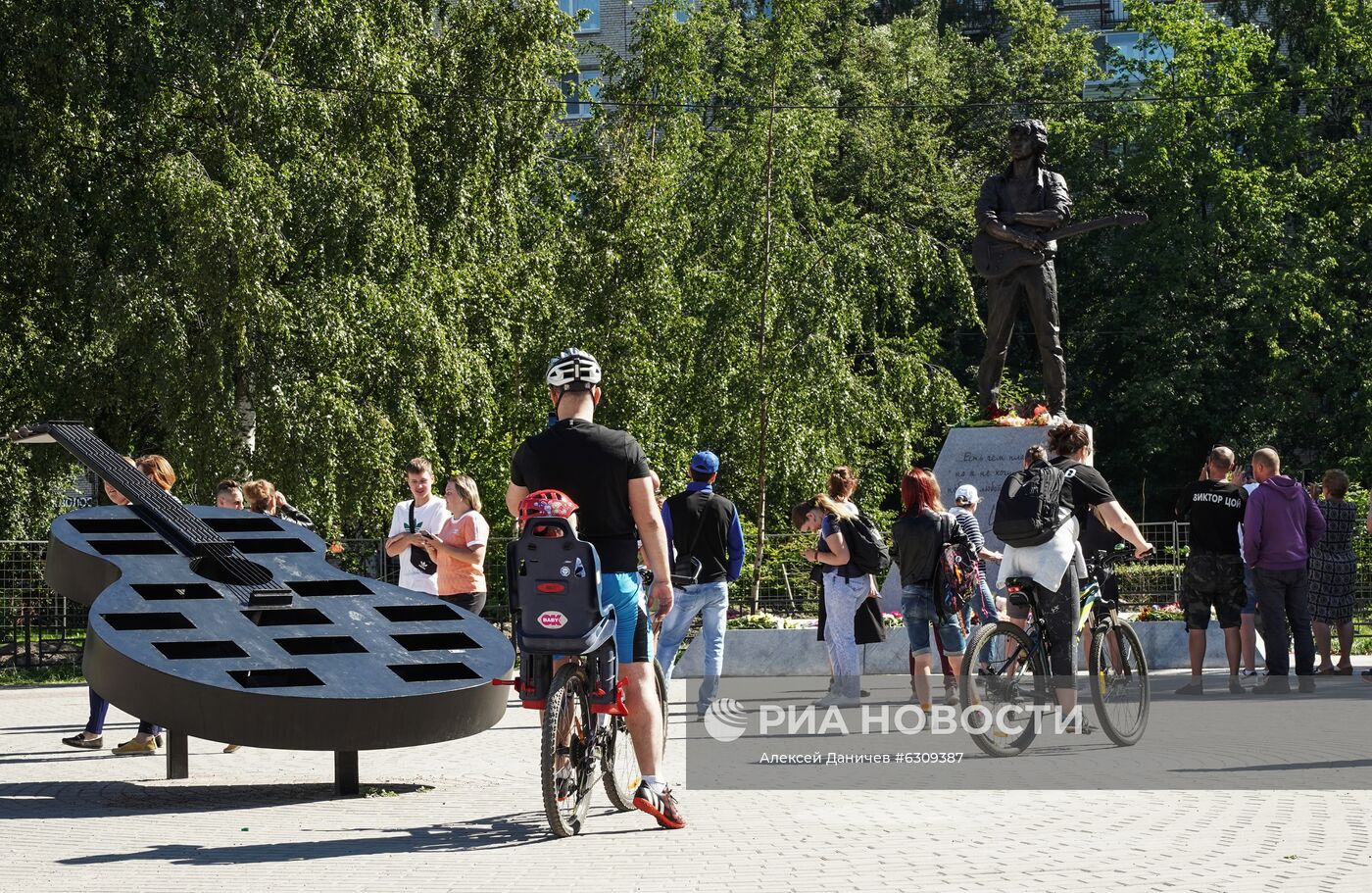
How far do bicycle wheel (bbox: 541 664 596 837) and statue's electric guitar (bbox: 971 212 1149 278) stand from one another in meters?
9.60

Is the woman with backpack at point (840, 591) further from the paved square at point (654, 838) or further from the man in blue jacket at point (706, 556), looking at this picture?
the paved square at point (654, 838)

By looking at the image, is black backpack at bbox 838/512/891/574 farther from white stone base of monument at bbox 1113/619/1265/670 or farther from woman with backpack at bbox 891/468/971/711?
white stone base of monument at bbox 1113/619/1265/670

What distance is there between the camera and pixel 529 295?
27.8m

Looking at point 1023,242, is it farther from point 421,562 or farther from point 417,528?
point 421,562

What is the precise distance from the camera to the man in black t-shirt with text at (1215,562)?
45.1 feet

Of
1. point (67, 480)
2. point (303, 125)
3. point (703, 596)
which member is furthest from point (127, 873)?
point (67, 480)

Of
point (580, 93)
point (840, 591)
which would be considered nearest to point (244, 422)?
point (840, 591)

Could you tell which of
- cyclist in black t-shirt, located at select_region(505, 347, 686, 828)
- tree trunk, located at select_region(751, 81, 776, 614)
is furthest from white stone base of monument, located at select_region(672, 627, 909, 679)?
tree trunk, located at select_region(751, 81, 776, 614)

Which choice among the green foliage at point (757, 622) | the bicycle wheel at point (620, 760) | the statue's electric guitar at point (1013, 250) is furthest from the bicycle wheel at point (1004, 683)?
the green foliage at point (757, 622)

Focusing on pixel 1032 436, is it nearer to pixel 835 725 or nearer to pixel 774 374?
pixel 835 725

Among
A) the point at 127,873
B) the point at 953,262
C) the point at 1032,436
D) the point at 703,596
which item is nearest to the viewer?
the point at 127,873

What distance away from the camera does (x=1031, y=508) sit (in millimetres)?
9297

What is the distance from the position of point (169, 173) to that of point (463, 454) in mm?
8110

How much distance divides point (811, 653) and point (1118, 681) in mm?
6781
